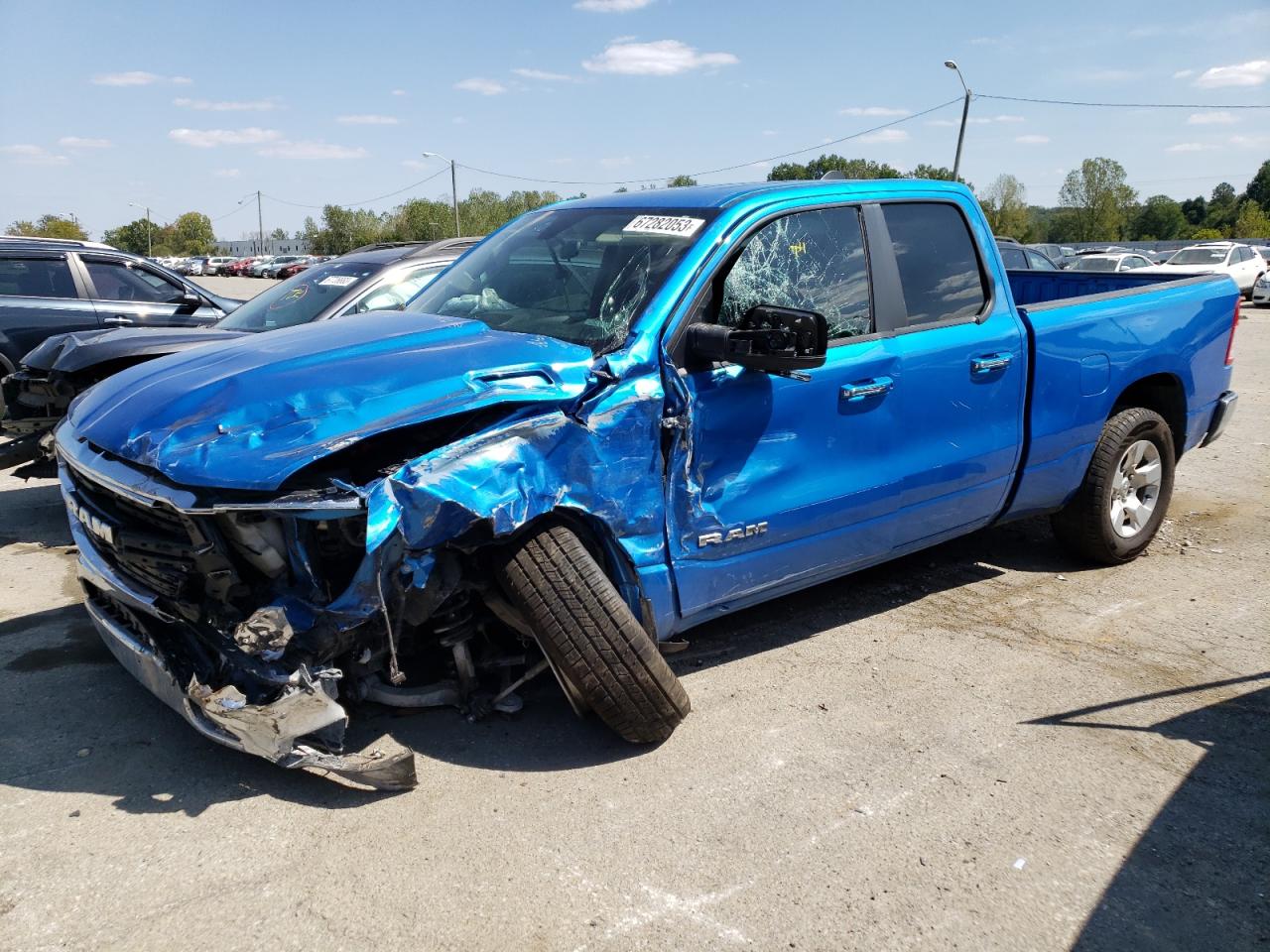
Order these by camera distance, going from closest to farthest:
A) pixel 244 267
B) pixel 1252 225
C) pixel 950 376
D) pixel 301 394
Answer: pixel 301 394
pixel 950 376
pixel 1252 225
pixel 244 267

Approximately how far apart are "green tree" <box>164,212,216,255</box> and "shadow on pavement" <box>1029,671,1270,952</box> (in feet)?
436

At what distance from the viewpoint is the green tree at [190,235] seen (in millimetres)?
122125

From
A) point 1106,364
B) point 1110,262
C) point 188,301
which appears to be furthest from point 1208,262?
point 188,301

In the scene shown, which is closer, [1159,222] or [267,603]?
[267,603]

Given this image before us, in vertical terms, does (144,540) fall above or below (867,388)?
below

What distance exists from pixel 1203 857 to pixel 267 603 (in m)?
2.95

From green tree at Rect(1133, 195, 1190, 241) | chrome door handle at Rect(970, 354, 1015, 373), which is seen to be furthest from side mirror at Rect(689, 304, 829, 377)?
green tree at Rect(1133, 195, 1190, 241)

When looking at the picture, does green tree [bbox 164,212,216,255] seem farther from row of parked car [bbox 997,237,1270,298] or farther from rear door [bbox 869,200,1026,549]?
rear door [bbox 869,200,1026,549]

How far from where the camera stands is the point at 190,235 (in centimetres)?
12256

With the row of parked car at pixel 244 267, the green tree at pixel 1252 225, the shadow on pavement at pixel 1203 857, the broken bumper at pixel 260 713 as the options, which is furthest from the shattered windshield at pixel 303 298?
the green tree at pixel 1252 225

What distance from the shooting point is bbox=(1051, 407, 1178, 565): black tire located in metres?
5.15

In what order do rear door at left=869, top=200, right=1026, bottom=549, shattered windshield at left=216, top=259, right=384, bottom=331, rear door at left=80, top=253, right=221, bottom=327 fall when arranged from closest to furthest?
rear door at left=869, top=200, right=1026, bottom=549, shattered windshield at left=216, top=259, right=384, bottom=331, rear door at left=80, top=253, right=221, bottom=327

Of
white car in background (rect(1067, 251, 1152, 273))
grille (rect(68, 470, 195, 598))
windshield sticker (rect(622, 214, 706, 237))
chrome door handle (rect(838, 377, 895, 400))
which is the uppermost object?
windshield sticker (rect(622, 214, 706, 237))

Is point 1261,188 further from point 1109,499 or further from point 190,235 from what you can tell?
point 190,235
